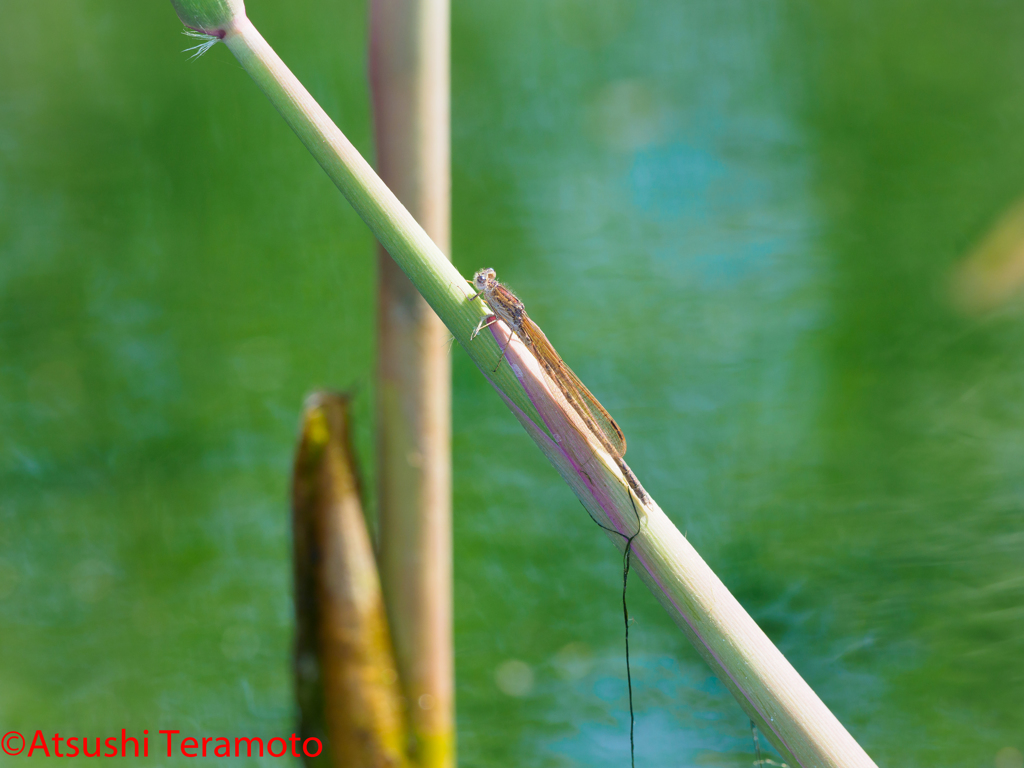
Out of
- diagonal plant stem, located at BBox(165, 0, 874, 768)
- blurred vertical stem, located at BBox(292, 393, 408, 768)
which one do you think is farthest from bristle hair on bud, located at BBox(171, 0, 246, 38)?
blurred vertical stem, located at BBox(292, 393, 408, 768)

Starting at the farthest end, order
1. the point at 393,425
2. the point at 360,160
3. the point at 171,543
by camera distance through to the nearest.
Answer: the point at 171,543 → the point at 393,425 → the point at 360,160

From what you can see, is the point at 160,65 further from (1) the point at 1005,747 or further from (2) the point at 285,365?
(1) the point at 1005,747

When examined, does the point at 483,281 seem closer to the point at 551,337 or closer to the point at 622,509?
the point at 622,509

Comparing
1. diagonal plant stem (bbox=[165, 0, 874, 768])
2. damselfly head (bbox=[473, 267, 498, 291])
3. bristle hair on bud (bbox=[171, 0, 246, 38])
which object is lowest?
diagonal plant stem (bbox=[165, 0, 874, 768])

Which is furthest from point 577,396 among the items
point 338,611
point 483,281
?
point 338,611

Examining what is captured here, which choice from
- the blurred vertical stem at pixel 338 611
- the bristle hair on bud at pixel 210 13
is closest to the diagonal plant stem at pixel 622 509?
the bristle hair on bud at pixel 210 13

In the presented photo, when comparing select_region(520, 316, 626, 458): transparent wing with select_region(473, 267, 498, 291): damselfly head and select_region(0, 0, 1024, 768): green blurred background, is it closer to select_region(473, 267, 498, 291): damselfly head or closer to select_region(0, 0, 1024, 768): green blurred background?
select_region(473, 267, 498, 291): damselfly head

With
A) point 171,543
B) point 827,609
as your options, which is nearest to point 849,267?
point 827,609

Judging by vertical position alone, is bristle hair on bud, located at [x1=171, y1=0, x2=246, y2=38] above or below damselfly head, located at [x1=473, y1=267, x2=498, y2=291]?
above
